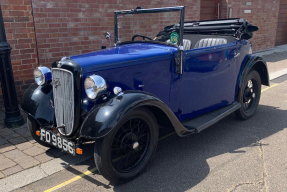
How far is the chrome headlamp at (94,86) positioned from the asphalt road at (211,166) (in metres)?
0.95

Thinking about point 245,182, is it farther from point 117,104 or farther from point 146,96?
point 117,104

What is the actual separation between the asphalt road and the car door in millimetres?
441

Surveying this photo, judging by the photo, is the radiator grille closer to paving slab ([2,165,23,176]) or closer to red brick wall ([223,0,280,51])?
paving slab ([2,165,23,176])

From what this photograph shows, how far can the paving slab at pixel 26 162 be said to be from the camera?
3.23 meters

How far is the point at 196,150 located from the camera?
11.7ft

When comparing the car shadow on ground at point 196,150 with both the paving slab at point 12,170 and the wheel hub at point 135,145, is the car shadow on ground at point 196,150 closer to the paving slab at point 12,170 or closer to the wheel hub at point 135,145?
the wheel hub at point 135,145

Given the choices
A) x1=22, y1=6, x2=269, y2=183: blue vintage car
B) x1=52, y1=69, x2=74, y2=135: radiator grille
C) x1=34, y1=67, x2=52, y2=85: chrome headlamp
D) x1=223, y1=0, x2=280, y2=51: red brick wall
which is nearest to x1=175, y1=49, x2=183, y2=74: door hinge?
x1=22, y1=6, x2=269, y2=183: blue vintage car

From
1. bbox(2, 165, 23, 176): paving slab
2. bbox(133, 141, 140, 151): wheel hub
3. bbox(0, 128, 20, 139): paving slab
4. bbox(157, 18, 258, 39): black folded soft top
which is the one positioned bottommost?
bbox(2, 165, 23, 176): paving slab

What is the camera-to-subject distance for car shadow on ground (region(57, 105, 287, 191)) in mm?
2863

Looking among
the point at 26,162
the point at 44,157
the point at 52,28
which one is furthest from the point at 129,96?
the point at 52,28

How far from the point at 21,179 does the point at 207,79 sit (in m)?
2.60

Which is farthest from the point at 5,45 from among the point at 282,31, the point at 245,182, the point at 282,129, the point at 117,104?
the point at 282,31

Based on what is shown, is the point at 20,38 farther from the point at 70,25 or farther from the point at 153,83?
the point at 153,83

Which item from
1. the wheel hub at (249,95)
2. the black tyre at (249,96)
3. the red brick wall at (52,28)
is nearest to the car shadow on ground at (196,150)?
the black tyre at (249,96)
